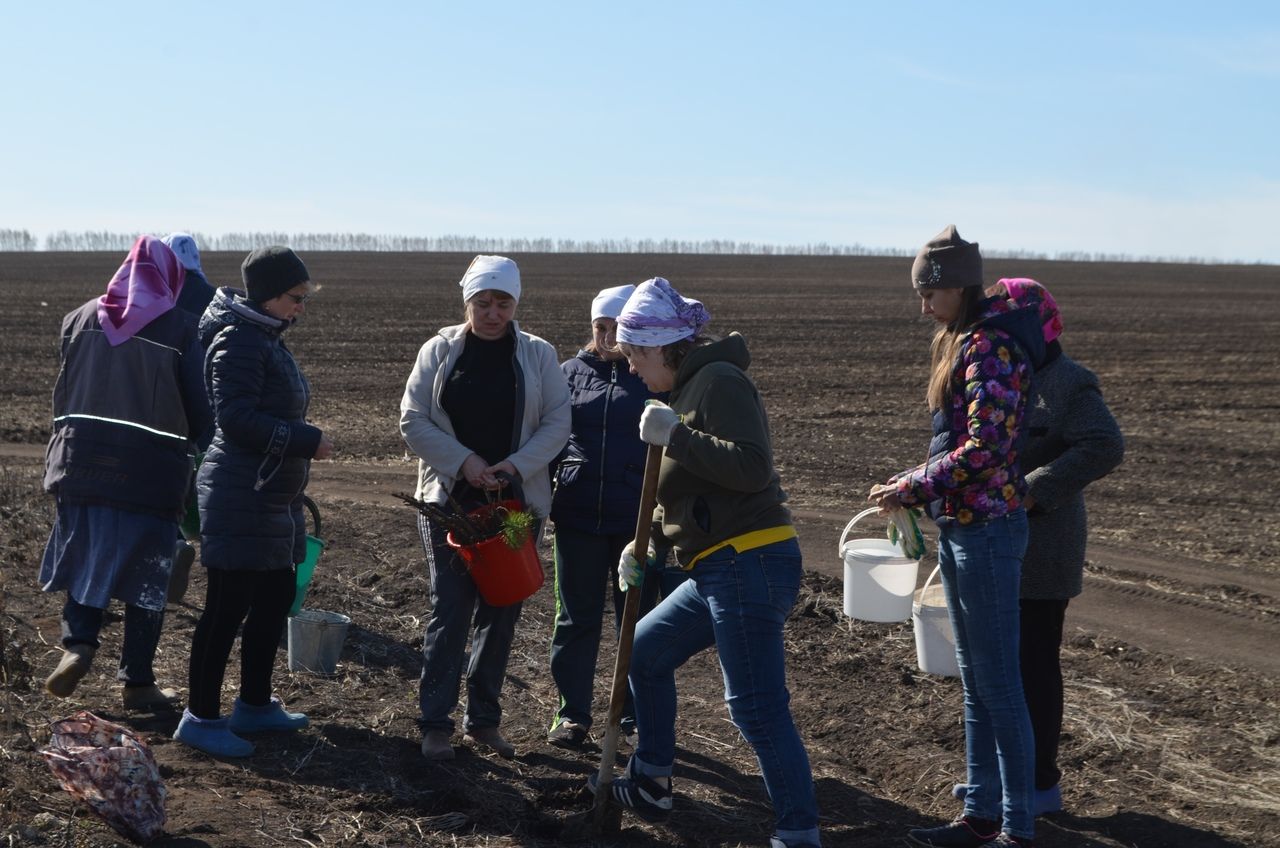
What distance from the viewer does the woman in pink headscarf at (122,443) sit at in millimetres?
4984

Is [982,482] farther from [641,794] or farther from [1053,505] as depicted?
[641,794]

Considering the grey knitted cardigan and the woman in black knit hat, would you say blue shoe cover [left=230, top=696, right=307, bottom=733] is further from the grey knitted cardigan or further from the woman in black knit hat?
the grey knitted cardigan

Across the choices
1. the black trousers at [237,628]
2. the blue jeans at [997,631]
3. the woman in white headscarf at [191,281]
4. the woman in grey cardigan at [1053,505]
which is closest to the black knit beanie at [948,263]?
the woman in grey cardigan at [1053,505]

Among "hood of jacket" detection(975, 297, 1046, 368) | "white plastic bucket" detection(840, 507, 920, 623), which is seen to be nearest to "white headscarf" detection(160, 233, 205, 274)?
"white plastic bucket" detection(840, 507, 920, 623)

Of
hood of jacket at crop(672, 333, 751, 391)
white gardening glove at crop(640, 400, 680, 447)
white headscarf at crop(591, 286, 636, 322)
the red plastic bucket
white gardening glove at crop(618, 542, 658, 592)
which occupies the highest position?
white headscarf at crop(591, 286, 636, 322)

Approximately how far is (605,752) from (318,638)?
80.1 inches

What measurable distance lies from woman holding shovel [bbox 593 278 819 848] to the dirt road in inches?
137

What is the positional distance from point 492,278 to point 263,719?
1933 mm

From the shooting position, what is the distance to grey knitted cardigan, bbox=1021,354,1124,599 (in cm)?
441

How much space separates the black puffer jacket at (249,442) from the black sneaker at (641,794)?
4.91 feet

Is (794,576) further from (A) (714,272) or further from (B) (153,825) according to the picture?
(A) (714,272)

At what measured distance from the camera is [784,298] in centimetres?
4425

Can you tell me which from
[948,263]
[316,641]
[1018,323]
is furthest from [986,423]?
[316,641]

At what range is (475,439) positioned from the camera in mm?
5098
